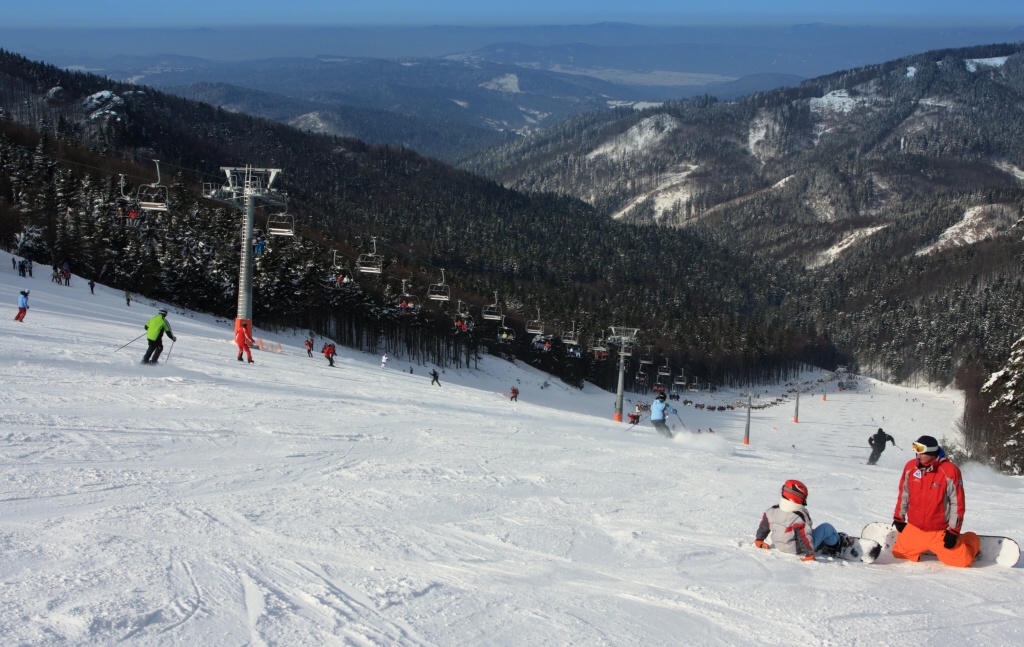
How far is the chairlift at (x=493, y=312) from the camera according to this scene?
46191mm

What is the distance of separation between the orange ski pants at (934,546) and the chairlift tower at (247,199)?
832 inches

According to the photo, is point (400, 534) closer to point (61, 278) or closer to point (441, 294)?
point (441, 294)

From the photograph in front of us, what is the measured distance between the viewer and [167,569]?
18.4ft

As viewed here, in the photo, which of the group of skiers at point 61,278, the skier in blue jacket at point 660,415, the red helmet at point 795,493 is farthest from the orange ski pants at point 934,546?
the group of skiers at point 61,278

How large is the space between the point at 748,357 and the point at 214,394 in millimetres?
120800

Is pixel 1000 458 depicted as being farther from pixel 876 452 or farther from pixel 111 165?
pixel 111 165

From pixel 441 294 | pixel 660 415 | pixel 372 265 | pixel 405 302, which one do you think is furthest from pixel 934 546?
pixel 405 302

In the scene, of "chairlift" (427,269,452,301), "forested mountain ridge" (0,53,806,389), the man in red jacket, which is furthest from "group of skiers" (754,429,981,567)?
"forested mountain ridge" (0,53,806,389)

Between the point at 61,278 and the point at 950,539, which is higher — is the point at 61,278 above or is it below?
above

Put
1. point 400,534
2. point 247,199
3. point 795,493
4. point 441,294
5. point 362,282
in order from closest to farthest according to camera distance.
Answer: point 400,534 < point 795,493 < point 247,199 < point 441,294 < point 362,282

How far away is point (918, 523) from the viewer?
7945mm

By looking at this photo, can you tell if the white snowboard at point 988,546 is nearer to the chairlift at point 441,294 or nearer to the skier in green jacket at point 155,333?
the skier in green jacket at point 155,333

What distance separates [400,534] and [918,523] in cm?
525

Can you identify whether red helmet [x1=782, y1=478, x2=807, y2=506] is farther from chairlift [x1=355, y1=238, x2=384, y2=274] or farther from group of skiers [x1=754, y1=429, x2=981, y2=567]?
chairlift [x1=355, y1=238, x2=384, y2=274]
